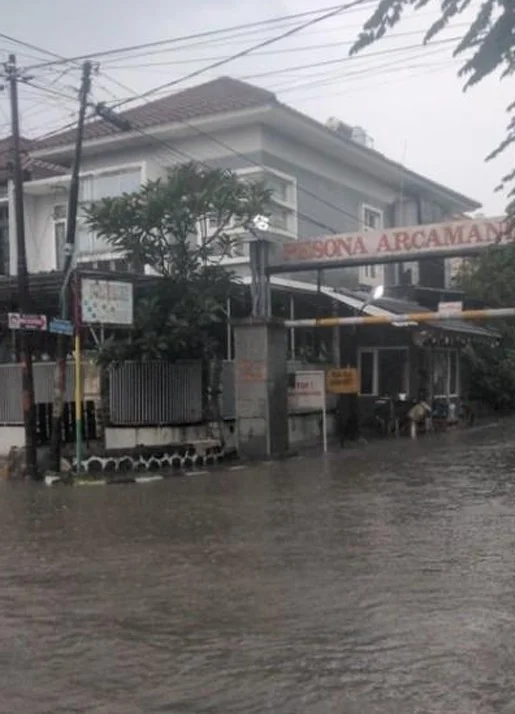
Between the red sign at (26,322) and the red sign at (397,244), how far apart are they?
6.16 meters

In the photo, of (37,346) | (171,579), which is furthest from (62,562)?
(37,346)

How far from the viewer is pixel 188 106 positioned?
25.6 m

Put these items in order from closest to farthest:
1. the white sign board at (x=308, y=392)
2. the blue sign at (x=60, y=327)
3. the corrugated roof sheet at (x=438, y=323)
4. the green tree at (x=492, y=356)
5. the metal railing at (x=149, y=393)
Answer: the blue sign at (x=60, y=327) < the metal railing at (x=149, y=393) < the white sign board at (x=308, y=392) < the corrugated roof sheet at (x=438, y=323) < the green tree at (x=492, y=356)

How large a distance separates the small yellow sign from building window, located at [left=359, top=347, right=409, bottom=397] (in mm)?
5854

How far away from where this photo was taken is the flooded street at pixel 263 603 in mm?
5488

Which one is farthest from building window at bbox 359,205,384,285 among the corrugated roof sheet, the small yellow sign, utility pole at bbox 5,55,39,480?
utility pole at bbox 5,55,39,480

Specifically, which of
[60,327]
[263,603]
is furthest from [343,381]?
[263,603]

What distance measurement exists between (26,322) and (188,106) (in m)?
10.7

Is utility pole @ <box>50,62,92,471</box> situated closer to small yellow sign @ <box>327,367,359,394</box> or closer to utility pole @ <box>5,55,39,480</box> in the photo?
utility pole @ <box>5,55,39,480</box>

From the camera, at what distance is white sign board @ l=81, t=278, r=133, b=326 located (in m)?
17.9

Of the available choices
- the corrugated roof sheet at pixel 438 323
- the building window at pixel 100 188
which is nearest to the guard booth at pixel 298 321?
the corrugated roof sheet at pixel 438 323

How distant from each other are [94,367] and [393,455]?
6.83 m

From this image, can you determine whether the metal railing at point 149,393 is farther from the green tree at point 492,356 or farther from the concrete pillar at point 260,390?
the green tree at point 492,356

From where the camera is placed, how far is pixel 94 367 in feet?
69.5
